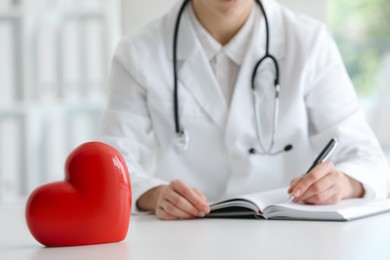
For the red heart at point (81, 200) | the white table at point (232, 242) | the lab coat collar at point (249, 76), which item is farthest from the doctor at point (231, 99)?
the red heart at point (81, 200)

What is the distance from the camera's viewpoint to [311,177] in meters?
1.49

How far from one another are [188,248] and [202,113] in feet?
2.81

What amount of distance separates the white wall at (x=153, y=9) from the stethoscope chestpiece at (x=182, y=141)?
0.66 m

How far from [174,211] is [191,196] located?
47 millimetres

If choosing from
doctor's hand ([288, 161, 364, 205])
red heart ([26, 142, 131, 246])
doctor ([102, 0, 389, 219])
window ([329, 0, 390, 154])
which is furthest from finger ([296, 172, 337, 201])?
window ([329, 0, 390, 154])

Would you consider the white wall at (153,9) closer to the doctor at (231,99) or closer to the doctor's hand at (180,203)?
the doctor at (231,99)

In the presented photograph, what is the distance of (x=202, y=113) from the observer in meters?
1.95

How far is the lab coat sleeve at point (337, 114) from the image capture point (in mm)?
1776

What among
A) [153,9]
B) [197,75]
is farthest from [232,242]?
[153,9]

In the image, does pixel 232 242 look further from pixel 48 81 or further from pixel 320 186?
pixel 48 81

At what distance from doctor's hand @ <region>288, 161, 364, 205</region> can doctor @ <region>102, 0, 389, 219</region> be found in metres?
0.31

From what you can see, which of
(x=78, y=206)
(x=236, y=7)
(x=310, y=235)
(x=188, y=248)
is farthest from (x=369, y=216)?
(x=236, y=7)

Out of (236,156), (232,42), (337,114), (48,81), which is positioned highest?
(232,42)

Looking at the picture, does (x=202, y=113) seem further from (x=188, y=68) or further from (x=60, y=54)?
(x=60, y=54)
